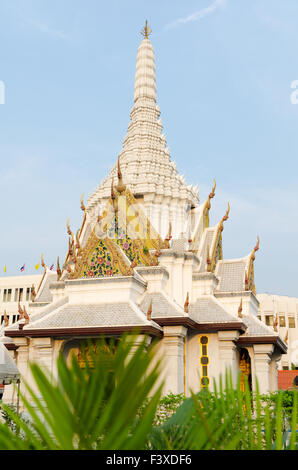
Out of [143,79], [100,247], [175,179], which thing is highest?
[143,79]

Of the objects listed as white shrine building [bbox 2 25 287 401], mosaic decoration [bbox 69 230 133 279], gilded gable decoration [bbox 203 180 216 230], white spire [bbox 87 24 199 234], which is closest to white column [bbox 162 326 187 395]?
white shrine building [bbox 2 25 287 401]

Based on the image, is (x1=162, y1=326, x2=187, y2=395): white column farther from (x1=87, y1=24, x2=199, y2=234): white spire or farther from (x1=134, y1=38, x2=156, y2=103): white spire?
(x1=134, y1=38, x2=156, y2=103): white spire

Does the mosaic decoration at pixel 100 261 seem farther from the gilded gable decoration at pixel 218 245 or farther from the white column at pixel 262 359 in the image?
the white column at pixel 262 359

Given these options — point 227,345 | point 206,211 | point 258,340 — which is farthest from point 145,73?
point 227,345

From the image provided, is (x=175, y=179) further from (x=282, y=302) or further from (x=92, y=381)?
(x=282, y=302)

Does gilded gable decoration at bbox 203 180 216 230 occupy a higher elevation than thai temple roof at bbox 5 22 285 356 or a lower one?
higher

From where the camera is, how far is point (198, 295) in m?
19.2

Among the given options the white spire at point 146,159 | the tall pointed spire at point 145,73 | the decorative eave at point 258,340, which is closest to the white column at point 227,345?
the decorative eave at point 258,340

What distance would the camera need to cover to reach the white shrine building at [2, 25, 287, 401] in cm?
1639

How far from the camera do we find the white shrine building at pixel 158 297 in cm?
1639

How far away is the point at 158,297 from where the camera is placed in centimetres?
1786
